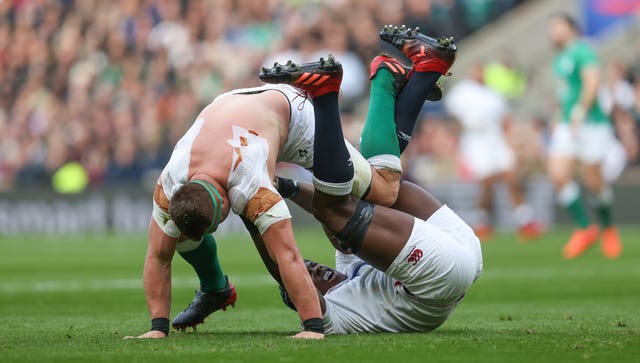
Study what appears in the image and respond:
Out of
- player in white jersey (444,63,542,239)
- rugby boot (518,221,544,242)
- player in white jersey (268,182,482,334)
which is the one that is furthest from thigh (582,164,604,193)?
player in white jersey (268,182,482,334)

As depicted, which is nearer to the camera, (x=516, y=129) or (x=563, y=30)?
(x=563, y=30)

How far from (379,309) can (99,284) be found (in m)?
5.40

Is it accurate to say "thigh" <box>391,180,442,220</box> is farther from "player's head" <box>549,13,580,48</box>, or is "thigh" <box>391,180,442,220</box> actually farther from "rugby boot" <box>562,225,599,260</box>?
"player's head" <box>549,13,580,48</box>

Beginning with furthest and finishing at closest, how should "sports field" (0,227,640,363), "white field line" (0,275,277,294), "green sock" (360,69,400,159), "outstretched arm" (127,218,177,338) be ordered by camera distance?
"white field line" (0,275,277,294) → "green sock" (360,69,400,159) → "outstretched arm" (127,218,177,338) → "sports field" (0,227,640,363)

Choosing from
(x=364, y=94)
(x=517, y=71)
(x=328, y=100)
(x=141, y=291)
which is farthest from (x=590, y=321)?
(x=364, y=94)

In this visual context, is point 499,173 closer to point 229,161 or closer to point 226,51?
point 226,51

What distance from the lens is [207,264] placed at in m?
7.36

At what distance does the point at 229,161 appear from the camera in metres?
6.50

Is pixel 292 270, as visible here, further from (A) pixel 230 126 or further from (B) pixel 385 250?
(A) pixel 230 126

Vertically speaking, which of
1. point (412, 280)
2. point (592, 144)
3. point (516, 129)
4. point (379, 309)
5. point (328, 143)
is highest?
point (328, 143)

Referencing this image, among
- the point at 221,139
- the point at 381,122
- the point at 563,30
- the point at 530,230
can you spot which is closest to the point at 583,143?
the point at 563,30

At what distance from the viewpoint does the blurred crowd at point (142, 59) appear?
79.6ft

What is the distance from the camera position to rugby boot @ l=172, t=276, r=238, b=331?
24.1 feet

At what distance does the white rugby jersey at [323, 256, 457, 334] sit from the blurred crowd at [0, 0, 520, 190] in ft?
53.6
